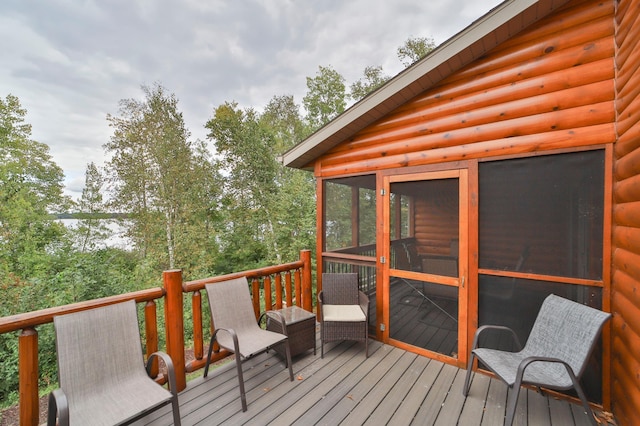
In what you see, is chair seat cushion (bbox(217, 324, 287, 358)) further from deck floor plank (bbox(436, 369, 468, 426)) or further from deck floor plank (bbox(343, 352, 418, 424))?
deck floor plank (bbox(436, 369, 468, 426))

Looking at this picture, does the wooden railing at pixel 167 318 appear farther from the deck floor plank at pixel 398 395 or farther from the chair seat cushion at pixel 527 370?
the chair seat cushion at pixel 527 370

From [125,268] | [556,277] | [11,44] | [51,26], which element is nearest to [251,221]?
[125,268]

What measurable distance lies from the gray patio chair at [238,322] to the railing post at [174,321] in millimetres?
249

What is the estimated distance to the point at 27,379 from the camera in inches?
63.2

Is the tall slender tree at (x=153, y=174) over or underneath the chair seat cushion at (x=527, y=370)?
over

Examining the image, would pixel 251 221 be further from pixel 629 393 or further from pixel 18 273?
pixel 629 393

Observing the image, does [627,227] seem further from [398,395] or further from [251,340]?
[251,340]

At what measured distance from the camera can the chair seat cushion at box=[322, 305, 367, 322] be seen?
2957 mm

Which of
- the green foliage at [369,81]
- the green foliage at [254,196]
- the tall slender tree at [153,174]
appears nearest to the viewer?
the tall slender tree at [153,174]

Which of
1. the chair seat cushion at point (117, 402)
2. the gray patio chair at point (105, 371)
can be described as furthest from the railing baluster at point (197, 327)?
the chair seat cushion at point (117, 402)

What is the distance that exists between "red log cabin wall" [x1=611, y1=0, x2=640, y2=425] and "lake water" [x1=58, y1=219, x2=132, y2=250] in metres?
11.8

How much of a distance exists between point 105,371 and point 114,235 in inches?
399

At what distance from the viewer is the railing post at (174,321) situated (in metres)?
2.33

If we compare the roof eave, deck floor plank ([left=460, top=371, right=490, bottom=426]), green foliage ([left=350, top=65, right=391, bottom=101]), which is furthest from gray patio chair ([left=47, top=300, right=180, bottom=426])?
green foliage ([left=350, top=65, right=391, bottom=101])
